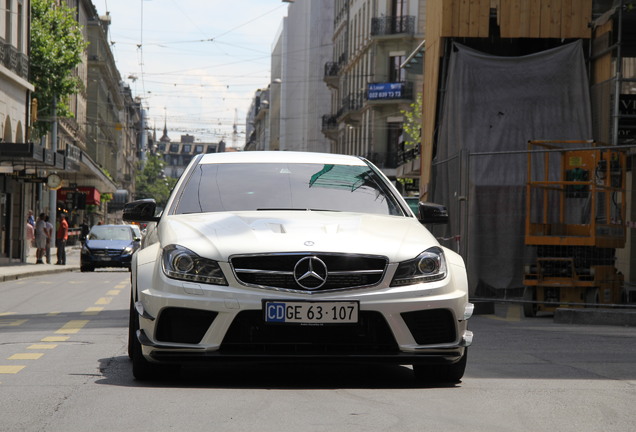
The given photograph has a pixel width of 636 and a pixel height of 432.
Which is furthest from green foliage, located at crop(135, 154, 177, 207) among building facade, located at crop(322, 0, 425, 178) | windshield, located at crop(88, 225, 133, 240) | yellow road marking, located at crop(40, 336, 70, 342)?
yellow road marking, located at crop(40, 336, 70, 342)

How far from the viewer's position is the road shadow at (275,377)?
777cm

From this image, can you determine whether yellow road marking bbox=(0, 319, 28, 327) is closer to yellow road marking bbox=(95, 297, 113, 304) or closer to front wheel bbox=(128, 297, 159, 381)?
yellow road marking bbox=(95, 297, 113, 304)

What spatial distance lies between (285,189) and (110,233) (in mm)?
30031

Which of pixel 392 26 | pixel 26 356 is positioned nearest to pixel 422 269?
pixel 26 356

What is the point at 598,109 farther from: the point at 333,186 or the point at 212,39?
the point at 212,39

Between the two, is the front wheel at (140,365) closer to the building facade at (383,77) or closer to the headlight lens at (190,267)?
the headlight lens at (190,267)

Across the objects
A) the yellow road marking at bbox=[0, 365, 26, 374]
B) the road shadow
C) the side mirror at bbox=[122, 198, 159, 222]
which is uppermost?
the side mirror at bbox=[122, 198, 159, 222]

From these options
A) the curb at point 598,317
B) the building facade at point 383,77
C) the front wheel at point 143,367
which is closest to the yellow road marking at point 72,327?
the front wheel at point 143,367

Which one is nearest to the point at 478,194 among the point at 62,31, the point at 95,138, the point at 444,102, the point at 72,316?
the point at 444,102

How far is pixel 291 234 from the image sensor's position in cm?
767

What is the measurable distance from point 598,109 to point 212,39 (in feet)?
141

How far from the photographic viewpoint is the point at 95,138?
310 ft

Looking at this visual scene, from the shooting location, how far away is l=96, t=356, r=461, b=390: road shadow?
7770 millimetres

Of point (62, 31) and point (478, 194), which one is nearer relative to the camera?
point (478, 194)
